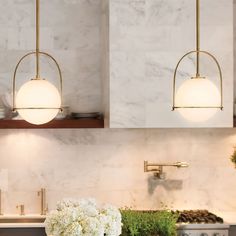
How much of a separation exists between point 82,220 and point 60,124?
8.56 ft

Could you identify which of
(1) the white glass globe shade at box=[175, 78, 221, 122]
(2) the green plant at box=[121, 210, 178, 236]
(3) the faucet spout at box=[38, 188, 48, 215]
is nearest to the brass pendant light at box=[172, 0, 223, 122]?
(1) the white glass globe shade at box=[175, 78, 221, 122]

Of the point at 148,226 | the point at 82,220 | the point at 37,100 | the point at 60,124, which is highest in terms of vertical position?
the point at 37,100

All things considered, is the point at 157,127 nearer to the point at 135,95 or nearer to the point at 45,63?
the point at 135,95

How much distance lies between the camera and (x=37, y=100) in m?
3.13

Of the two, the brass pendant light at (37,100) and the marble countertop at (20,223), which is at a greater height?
the brass pendant light at (37,100)

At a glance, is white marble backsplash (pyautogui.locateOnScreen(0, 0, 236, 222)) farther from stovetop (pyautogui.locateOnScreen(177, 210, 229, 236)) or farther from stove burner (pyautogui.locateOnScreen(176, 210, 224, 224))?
stovetop (pyautogui.locateOnScreen(177, 210, 229, 236))

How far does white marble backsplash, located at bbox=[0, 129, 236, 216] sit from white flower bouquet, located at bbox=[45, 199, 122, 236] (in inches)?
108

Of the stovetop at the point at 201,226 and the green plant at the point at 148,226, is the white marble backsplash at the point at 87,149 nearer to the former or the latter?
the stovetop at the point at 201,226

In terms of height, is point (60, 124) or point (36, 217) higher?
point (60, 124)

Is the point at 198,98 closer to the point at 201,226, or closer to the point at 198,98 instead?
the point at 198,98

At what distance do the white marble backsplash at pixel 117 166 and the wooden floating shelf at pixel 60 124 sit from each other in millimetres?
311

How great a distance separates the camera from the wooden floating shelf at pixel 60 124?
5.31 meters

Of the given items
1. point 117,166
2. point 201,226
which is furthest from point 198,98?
point 117,166

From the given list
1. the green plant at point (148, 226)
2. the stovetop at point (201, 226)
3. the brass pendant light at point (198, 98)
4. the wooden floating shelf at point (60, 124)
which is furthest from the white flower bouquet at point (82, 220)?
the wooden floating shelf at point (60, 124)
